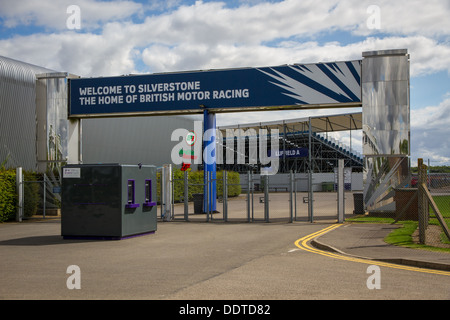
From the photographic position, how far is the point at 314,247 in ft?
42.4

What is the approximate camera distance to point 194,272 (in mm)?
9211

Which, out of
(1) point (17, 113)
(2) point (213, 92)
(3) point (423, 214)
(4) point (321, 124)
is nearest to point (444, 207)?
(2) point (213, 92)

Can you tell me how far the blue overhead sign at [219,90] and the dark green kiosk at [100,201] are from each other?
8.93m

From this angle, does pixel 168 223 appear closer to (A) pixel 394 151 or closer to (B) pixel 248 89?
(B) pixel 248 89

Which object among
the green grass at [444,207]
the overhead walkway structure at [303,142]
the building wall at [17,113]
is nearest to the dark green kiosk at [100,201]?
the green grass at [444,207]

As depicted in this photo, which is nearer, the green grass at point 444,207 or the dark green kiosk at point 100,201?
the dark green kiosk at point 100,201

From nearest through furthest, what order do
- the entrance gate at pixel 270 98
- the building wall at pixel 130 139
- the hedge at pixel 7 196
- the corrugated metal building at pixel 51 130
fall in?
1. the entrance gate at pixel 270 98
2. the hedge at pixel 7 196
3. the corrugated metal building at pixel 51 130
4. the building wall at pixel 130 139

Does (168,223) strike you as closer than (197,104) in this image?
Yes

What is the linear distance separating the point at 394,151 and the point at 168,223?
9.82m

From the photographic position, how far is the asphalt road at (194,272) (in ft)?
24.2

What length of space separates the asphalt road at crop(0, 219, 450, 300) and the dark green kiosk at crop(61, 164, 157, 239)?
45cm

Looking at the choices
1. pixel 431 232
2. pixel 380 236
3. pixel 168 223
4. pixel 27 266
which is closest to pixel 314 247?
pixel 380 236

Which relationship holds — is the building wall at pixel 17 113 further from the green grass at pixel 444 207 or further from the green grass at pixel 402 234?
the green grass at pixel 444 207

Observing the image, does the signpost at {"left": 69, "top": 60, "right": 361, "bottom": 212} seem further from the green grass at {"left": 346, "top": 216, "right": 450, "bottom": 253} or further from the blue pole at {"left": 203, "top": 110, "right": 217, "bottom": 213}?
the green grass at {"left": 346, "top": 216, "right": 450, "bottom": 253}
